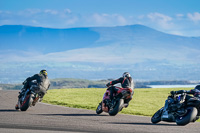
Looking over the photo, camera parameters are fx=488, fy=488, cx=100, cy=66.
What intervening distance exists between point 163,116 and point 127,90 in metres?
2.86

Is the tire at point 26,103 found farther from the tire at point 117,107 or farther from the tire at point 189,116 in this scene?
the tire at point 189,116

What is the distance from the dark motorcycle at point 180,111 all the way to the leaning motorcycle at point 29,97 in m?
5.60

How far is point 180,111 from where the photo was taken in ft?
51.9

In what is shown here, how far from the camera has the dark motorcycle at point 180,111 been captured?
606 inches

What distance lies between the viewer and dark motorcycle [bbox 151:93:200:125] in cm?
1540

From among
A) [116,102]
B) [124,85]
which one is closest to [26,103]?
[116,102]

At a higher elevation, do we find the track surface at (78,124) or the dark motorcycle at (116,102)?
the dark motorcycle at (116,102)

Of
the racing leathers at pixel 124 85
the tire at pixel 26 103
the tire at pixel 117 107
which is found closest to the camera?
the tire at pixel 117 107

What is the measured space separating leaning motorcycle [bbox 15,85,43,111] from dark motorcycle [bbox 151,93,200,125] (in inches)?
221

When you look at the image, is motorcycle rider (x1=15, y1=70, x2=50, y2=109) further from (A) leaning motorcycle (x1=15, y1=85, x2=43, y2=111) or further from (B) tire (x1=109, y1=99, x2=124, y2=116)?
(B) tire (x1=109, y1=99, x2=124, y2=116)

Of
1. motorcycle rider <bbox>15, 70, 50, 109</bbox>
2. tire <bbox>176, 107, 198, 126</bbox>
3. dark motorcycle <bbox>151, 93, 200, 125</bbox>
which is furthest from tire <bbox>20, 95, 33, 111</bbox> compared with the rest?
tire <bbox>176, 107, 198, 126</bbox>

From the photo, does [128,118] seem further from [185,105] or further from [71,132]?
[71,132]

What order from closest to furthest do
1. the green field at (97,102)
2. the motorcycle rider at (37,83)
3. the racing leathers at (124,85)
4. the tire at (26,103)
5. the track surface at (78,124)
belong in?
the track surface at (78,124) < the racing leathers at (124,85) < the tire at (26,103) < the motorcycle rider at (37,83) < the green field at (97,102)

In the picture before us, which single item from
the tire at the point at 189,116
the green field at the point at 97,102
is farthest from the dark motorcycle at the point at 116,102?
the tire at the point at 189,116
